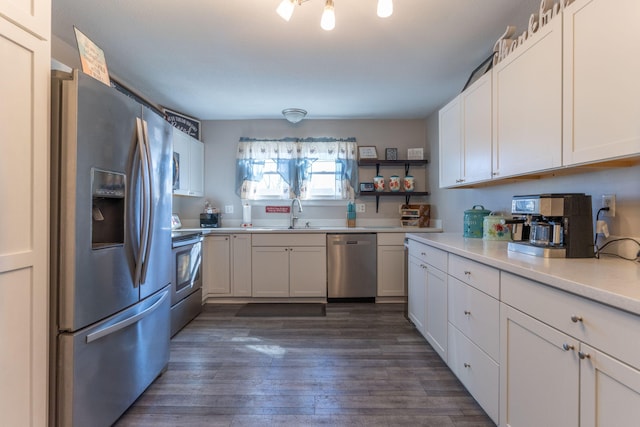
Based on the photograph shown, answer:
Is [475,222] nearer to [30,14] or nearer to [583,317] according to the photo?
[583,317]

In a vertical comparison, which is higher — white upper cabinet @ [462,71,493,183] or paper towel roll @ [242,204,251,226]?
white upper cabinet @ [462,71,493,183]

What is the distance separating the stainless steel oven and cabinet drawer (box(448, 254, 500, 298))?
2293 mm

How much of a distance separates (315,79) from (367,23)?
0.89 m

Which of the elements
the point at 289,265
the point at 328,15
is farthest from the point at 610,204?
the point at 289,265

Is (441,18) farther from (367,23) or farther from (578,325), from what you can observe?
(578,325)

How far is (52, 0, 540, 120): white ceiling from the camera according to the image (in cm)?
187

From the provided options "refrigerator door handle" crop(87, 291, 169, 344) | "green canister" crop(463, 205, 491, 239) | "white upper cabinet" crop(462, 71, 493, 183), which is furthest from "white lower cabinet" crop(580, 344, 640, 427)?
"refrigerator door handle" crop(87, 291, 169, 344)

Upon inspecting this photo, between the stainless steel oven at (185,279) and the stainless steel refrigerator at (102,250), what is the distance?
80 centimetres

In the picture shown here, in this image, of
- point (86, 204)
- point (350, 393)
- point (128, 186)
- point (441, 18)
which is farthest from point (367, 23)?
point (350, 393)

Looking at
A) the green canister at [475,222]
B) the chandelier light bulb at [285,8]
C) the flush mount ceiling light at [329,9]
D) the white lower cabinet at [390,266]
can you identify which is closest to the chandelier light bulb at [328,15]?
the flush mount ceiling light at [329,9]

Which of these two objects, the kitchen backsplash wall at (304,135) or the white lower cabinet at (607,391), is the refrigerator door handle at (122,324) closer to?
the white lower cabinet at (607,391)

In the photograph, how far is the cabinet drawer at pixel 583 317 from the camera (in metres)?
0.80

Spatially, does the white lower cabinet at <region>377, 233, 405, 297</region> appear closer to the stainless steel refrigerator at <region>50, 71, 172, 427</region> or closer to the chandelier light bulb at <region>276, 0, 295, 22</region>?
the stainless steel refrigerator at <region>50, 71, 172, 427</region>

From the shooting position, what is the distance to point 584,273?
1089 mm
